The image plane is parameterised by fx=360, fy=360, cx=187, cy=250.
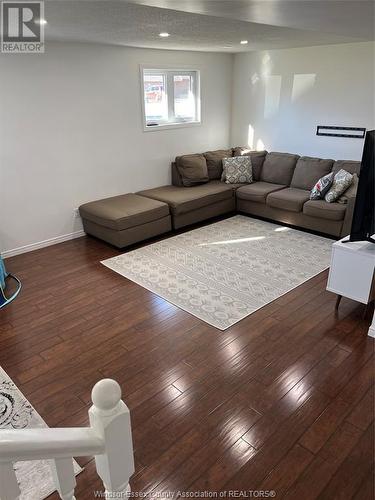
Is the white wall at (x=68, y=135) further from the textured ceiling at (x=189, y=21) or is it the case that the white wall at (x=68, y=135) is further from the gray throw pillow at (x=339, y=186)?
the gray throw pillow at (x=339, y=186)

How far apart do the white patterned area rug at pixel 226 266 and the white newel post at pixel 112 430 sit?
1971mm

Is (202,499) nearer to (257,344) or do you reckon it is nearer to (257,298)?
(257,344)

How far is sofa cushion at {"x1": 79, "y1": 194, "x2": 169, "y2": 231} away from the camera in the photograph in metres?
4.16

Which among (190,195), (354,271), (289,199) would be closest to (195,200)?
(190,195)

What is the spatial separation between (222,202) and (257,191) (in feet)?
1.70

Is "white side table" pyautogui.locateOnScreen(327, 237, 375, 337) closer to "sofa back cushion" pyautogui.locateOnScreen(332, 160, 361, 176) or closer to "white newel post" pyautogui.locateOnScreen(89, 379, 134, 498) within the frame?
"sofa back cushion" pyautogui.locateOnScreen(332, 160, 361, 176)

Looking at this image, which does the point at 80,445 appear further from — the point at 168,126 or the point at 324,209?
the point at 168,126

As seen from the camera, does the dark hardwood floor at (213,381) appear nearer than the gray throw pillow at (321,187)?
Yes

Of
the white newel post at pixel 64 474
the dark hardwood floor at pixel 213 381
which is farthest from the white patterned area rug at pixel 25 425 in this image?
the white newel post at pixel 64 474

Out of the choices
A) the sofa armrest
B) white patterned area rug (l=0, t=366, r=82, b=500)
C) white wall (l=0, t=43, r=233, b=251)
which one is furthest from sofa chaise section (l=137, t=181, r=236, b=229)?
white patterned area rug (l=0, t=366, r=82, b=500)

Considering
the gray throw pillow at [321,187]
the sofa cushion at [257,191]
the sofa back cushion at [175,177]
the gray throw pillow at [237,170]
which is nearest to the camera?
the gray throw pillow at [321,187]

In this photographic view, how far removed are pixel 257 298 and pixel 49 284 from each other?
2.04m

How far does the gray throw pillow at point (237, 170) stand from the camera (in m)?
5.50

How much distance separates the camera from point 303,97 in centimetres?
516
